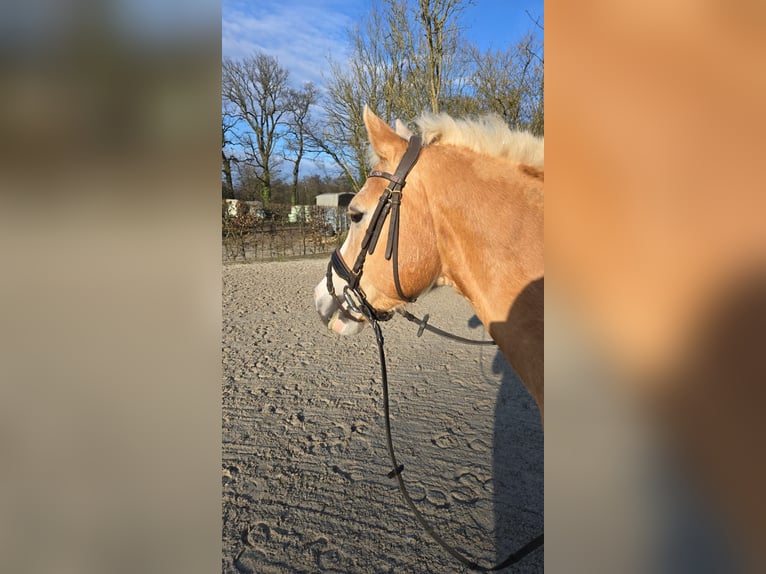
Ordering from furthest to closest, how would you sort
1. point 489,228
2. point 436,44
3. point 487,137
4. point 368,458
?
point 436,44, point 368,458, point 487,137, point 489,228

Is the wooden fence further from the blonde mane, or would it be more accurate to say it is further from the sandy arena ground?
the blonde mane

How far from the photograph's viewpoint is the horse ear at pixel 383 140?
70.9 inches

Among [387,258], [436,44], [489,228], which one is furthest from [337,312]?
[436,44]

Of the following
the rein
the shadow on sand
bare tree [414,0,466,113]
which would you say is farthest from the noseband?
bare tree [414,0,466,113]

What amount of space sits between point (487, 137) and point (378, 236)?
0.61m

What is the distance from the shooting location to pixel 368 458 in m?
3.30

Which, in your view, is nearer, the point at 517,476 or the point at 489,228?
the point at 489,228

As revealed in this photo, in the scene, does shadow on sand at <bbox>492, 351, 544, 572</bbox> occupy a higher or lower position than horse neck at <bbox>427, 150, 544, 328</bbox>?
lower

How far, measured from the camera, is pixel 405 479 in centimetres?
305

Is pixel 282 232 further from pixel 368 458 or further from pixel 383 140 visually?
pixel 383 140

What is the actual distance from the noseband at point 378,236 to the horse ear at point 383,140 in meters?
0.06

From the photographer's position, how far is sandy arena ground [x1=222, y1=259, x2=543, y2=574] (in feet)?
8.04
